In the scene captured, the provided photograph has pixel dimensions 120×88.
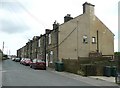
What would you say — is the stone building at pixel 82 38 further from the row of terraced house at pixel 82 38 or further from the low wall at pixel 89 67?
the low wall at pixel 89 67

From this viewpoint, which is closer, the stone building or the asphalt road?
the asphalt road

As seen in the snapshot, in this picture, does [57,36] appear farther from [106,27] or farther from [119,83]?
[119,83]

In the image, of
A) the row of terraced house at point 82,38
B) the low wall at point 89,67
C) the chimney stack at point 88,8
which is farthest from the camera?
the chimney stack at point 88,8

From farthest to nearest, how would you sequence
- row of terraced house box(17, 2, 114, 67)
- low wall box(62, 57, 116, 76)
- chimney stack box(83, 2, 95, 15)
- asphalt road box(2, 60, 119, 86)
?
chimney stack box(83, 2, 95, 15) → row of terraced house box(17, 2, 114, 67) → low wall box(62, 57, 116, 76) → asphalt road box(2, 60, 119, 86)

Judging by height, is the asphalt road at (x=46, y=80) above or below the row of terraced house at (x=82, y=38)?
below

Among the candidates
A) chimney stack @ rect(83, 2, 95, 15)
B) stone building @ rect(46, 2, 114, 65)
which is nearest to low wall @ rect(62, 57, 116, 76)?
stone building @ rect(46, 2, 114, 65)

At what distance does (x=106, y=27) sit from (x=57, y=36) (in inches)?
340

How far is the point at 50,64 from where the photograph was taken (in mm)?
44281

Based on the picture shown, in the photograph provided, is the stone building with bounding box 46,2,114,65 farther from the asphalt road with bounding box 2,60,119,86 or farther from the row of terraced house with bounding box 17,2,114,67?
the asphalt road with bounding box 2,60,119,86

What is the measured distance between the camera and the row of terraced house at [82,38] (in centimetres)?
4028

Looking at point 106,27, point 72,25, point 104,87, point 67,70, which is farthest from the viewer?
point 106,27

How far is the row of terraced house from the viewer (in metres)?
40.3

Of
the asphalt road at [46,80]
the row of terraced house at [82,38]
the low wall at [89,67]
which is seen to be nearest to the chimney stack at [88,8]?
the row of terraced house at [82,38]

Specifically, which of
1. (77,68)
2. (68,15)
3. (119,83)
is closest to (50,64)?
(68,15)
